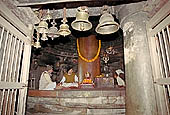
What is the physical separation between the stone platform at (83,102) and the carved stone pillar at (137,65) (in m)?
1.35

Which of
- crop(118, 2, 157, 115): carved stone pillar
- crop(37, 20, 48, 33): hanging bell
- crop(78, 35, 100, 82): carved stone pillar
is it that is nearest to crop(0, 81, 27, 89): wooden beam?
crop(37, 20, 48, 33): hanging bell

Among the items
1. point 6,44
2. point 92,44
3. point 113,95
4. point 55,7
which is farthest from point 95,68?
point 6,44

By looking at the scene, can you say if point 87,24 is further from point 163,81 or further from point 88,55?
point 88,55

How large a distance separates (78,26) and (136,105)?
1.63 metres

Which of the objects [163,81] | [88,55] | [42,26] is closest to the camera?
[163,81]

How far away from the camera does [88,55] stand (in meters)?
7.55

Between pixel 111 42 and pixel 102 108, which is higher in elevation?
pixel 111 42

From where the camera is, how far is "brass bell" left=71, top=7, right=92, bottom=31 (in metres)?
2.20

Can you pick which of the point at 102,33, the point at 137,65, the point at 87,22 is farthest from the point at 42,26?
the point at 137,65

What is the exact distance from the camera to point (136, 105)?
2.08m

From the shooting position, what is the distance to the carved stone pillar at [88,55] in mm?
7355

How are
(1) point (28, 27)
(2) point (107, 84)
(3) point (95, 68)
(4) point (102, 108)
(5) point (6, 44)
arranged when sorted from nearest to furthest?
(5) point (6, 44)
(1) point (28, 27)
(4) point (102, 108)
(2) point (107, 84)
(3) point (95, 68)

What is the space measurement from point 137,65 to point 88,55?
5.44 metres

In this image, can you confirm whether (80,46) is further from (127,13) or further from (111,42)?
(127,13)
